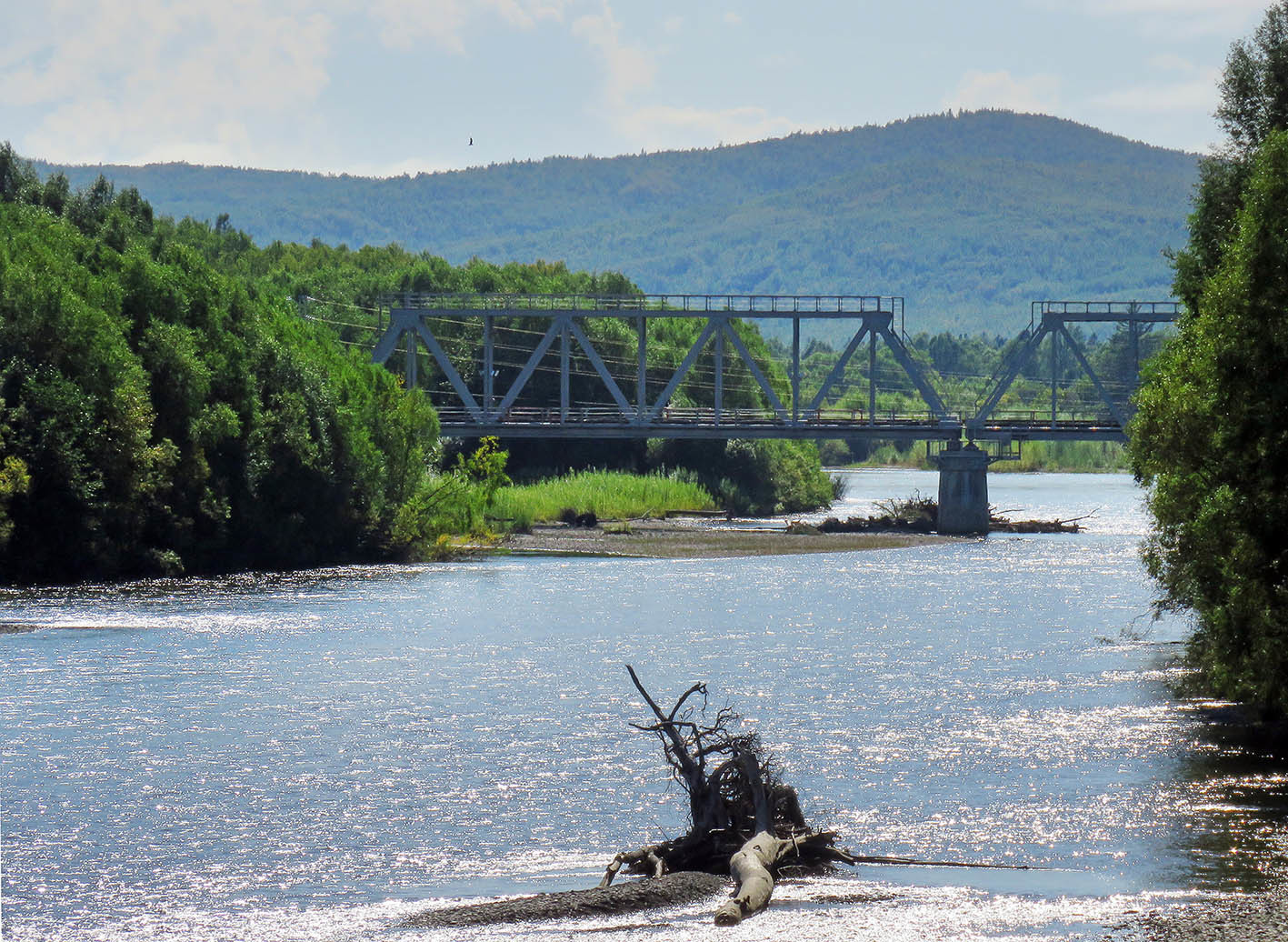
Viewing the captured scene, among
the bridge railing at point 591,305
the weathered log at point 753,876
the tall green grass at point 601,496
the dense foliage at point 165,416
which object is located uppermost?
the bridge railing at point 591,305

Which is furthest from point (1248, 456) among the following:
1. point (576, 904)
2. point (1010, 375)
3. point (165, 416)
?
point (1010, 375)

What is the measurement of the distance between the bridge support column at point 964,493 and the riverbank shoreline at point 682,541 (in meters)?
1.85

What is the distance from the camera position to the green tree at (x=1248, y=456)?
33.8 m

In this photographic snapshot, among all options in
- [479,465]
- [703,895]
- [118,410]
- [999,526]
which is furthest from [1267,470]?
[999,526]

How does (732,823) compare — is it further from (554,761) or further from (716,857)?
(554,761)

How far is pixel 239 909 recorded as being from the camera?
24.3 m

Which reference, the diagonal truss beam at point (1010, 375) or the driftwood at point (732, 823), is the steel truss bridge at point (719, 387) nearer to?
the diagonal truss beam at point (1010, 375)

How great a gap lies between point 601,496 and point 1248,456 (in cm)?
7929

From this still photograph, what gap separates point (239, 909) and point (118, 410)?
48.4 metres

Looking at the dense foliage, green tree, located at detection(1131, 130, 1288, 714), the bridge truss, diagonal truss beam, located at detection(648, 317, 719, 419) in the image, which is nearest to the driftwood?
green tree, located at detection(1131, 130, 1288, 714)

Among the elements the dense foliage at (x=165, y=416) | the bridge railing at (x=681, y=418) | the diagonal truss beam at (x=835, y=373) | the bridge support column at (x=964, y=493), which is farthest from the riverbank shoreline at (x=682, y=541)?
the diagonal truss beam at (x=835, y=373)

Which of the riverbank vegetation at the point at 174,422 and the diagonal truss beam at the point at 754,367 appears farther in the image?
the diagonal truss beam at the point at 754,367

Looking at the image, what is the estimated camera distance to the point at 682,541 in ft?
319

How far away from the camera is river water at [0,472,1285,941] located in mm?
24828
